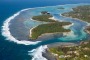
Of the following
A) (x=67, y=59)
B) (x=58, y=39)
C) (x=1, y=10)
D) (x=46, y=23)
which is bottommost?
(x=67, y=59)

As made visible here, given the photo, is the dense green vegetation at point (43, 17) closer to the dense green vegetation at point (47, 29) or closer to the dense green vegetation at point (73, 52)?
the dense green vegetation at point (47, 29)

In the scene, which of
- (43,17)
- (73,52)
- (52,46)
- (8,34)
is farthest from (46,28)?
(73,52)

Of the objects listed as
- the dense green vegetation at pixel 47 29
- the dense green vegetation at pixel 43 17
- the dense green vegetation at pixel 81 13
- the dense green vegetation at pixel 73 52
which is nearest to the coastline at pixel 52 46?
the dense green vegetation at pixel 73 52

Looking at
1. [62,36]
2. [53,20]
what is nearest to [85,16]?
[53,20]

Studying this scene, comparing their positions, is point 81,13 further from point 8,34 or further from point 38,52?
point 38,52

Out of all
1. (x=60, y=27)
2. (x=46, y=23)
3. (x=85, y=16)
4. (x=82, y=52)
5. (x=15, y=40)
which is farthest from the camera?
(x=85, y=16)

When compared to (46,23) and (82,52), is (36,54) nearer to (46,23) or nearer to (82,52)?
(82,52)

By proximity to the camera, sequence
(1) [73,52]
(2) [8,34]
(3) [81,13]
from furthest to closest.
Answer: (3) [81,13], (2) [8,34], (1) [73,52]

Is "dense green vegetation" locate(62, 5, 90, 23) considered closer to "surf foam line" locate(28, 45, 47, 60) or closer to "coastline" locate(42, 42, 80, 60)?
"coastline" locate(42, 42, 80, 60)
